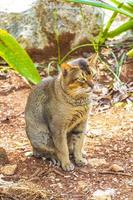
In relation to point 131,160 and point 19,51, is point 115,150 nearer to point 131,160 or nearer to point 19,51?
point 131,160

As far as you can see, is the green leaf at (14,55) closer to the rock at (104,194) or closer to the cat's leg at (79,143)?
the cat's leg at (79,143)

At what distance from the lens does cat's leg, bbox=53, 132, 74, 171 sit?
3.24m

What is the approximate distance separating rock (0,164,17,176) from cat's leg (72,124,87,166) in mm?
389

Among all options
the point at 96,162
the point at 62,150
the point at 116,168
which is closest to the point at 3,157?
the point at 62,150

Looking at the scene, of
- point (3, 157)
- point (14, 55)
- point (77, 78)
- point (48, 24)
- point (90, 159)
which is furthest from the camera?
point (48, 24)

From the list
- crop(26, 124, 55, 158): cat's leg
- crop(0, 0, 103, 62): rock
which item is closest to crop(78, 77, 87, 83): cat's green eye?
crop(26, 124, 55, 158): cat's leg

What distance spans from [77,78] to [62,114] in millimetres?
262

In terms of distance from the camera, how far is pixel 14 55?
9.68 feet

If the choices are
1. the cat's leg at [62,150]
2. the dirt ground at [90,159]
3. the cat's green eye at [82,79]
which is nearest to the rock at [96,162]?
the dirt ground at [90,159]

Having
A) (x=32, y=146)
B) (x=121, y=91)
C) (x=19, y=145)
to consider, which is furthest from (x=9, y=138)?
(x=121, y=91)

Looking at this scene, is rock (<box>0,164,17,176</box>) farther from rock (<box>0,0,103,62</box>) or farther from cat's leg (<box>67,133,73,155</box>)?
rock (<box>0,0,103,62</box>)

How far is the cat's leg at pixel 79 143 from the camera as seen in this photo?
132 inches

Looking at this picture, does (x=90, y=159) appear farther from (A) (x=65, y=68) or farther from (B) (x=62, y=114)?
(A) (x=65, y=68)

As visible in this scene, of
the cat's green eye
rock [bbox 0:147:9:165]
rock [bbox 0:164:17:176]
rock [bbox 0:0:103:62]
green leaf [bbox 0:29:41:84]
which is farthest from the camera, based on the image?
rock [bbox 0:0:103:62]
